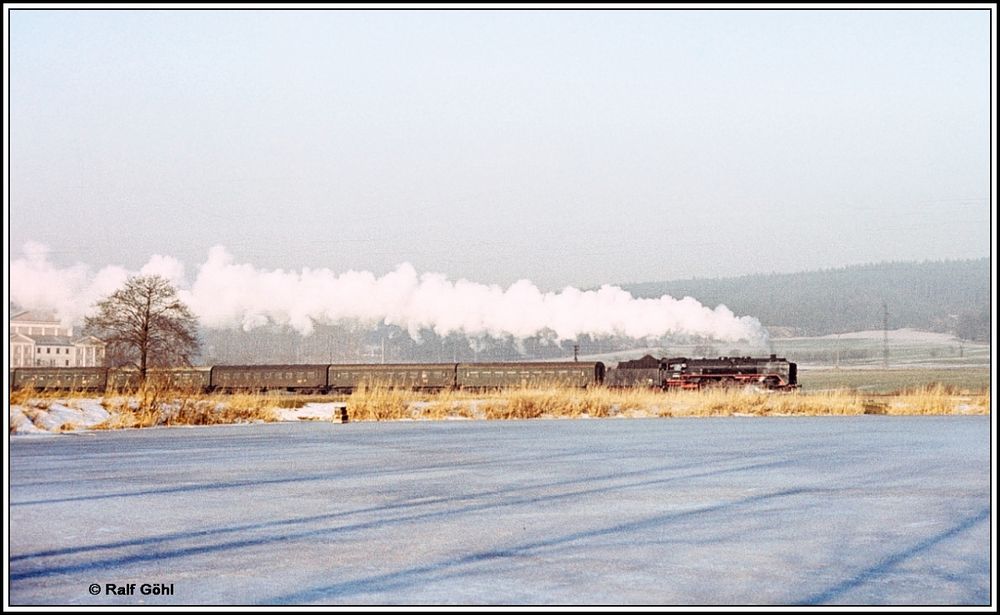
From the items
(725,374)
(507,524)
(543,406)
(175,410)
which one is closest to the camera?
(507,524)

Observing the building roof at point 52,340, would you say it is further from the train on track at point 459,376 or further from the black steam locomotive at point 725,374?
the black steam locomotive at point 725,374

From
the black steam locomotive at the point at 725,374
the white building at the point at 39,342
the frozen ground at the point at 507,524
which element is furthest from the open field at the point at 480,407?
the white building at the point at 39,342

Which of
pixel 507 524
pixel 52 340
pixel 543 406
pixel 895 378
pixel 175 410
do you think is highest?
pixel 52 340

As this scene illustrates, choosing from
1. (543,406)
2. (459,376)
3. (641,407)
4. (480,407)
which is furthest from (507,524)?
(459,376)

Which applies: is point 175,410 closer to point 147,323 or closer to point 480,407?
point 480,407

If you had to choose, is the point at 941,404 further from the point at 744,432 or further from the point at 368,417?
the point at 368,417

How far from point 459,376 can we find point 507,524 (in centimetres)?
3628

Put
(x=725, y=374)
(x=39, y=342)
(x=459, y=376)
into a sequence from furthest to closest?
(x=39, y=342) < (x=459, y=376) < (x=725, y=374)

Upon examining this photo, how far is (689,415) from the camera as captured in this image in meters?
24.5

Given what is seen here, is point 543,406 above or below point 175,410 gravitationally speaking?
below

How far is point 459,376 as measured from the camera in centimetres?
4353

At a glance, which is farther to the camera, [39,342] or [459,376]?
[39,342]

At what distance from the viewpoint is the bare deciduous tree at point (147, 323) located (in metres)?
40.2

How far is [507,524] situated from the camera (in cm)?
732
